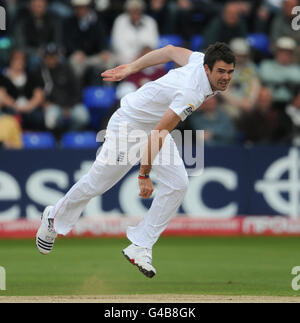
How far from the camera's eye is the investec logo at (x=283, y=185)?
12.5 m

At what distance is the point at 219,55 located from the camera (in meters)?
7.32

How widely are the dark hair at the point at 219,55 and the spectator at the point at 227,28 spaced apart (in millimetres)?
6905

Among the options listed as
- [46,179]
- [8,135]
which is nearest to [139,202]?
[46,179]

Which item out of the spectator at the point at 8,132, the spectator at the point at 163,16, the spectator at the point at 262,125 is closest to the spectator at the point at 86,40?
the spectator at the point at 163,16

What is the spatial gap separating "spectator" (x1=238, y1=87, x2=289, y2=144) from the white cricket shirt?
5463 mm

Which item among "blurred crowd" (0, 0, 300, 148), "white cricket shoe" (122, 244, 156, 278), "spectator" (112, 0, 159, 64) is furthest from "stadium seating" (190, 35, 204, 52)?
"white cricket shoe" (122, 244, 156, 278)

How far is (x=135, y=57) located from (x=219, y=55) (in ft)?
21.6

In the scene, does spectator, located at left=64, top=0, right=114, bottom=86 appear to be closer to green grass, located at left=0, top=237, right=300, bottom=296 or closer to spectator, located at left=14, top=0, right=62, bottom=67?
spectator, located at left=14, top=0, right=62, bottom=67

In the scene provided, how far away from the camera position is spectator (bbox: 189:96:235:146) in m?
13.1

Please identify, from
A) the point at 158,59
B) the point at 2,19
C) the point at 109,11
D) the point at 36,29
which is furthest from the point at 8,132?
the point at 158,59

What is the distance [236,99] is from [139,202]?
96.6 inches

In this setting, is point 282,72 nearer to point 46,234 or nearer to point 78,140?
point 78,140

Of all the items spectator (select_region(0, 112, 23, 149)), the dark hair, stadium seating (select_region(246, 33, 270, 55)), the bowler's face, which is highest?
the dark hair

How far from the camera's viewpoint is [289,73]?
46.9ft
